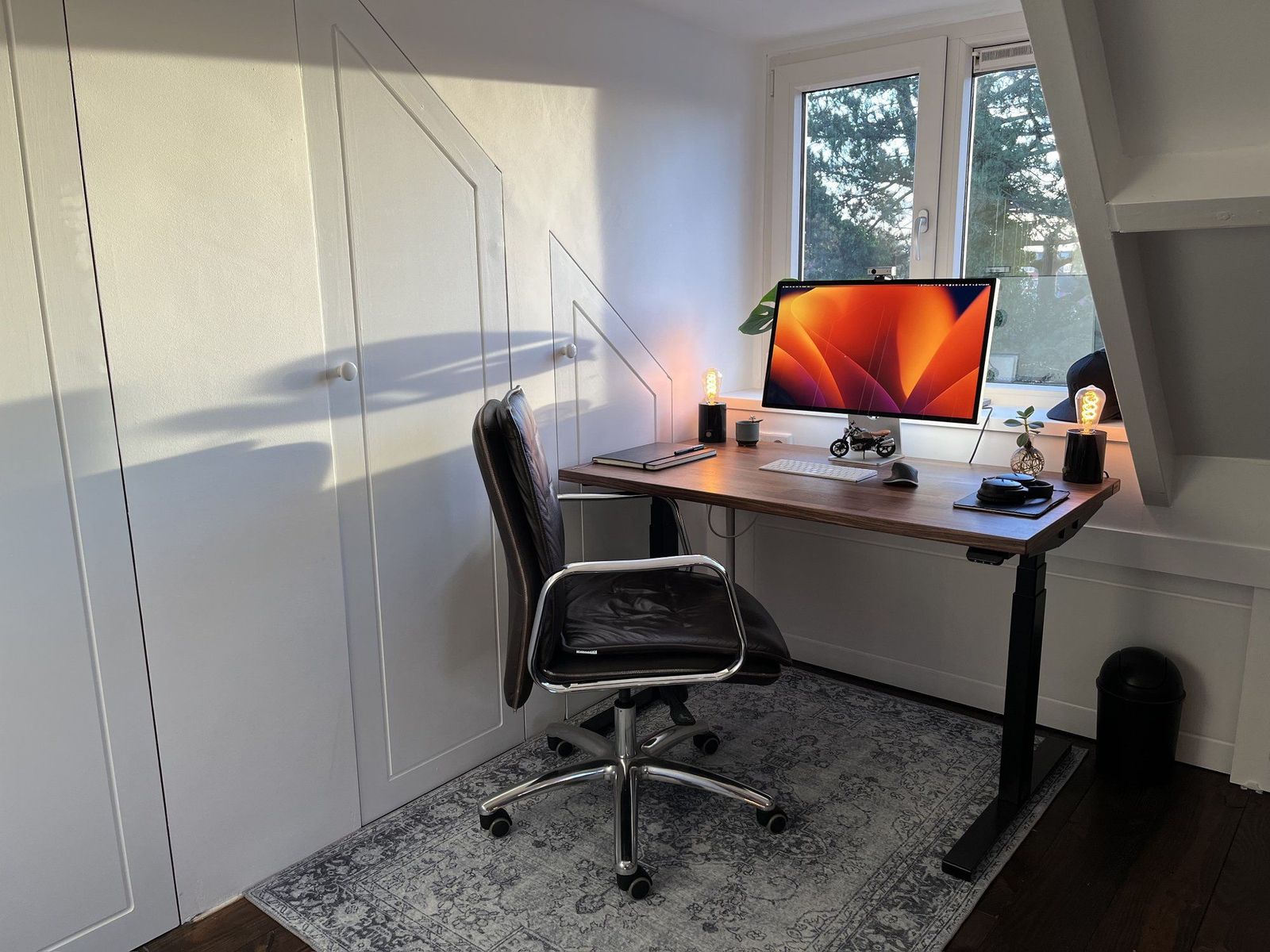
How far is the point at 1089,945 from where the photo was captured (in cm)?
183

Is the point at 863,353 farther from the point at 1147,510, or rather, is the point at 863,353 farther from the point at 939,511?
the point at 1147,510

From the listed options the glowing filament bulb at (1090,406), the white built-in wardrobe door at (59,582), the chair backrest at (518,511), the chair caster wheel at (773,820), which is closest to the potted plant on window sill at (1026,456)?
the glowing filament bulb at (1090,406)

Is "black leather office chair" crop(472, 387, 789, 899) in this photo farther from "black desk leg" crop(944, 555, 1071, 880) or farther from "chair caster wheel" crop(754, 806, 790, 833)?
"black desk leg" crop(944, 555, 1071, 880)

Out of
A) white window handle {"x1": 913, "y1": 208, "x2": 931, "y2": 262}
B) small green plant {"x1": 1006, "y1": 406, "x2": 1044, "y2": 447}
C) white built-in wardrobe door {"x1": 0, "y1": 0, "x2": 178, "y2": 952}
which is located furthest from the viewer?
white window handle {"x1": 913, "y1": 208, "x2": 931, "y2": 262}

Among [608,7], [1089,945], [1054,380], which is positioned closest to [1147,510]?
[1054,380]

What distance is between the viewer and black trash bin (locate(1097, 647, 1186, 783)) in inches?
93.6

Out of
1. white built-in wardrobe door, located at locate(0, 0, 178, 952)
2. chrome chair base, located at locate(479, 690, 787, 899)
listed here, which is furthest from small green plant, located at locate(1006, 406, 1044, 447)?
white built-in wardrobe door, located at locate(0, 0, 178, 952)

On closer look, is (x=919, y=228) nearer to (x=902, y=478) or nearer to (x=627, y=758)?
(x=902, y=478)

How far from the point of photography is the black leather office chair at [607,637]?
1.88 metres

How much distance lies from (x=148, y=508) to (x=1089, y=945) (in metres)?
2.03

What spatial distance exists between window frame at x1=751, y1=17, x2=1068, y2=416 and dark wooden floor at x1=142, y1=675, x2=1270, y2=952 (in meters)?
1.18

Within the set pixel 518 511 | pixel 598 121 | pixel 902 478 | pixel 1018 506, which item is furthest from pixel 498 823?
pixel 598 121

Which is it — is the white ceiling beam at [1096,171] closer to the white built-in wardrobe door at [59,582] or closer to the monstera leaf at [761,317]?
the monstera leaf at [761,317]

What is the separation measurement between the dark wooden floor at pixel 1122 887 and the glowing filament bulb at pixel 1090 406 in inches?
36.9
